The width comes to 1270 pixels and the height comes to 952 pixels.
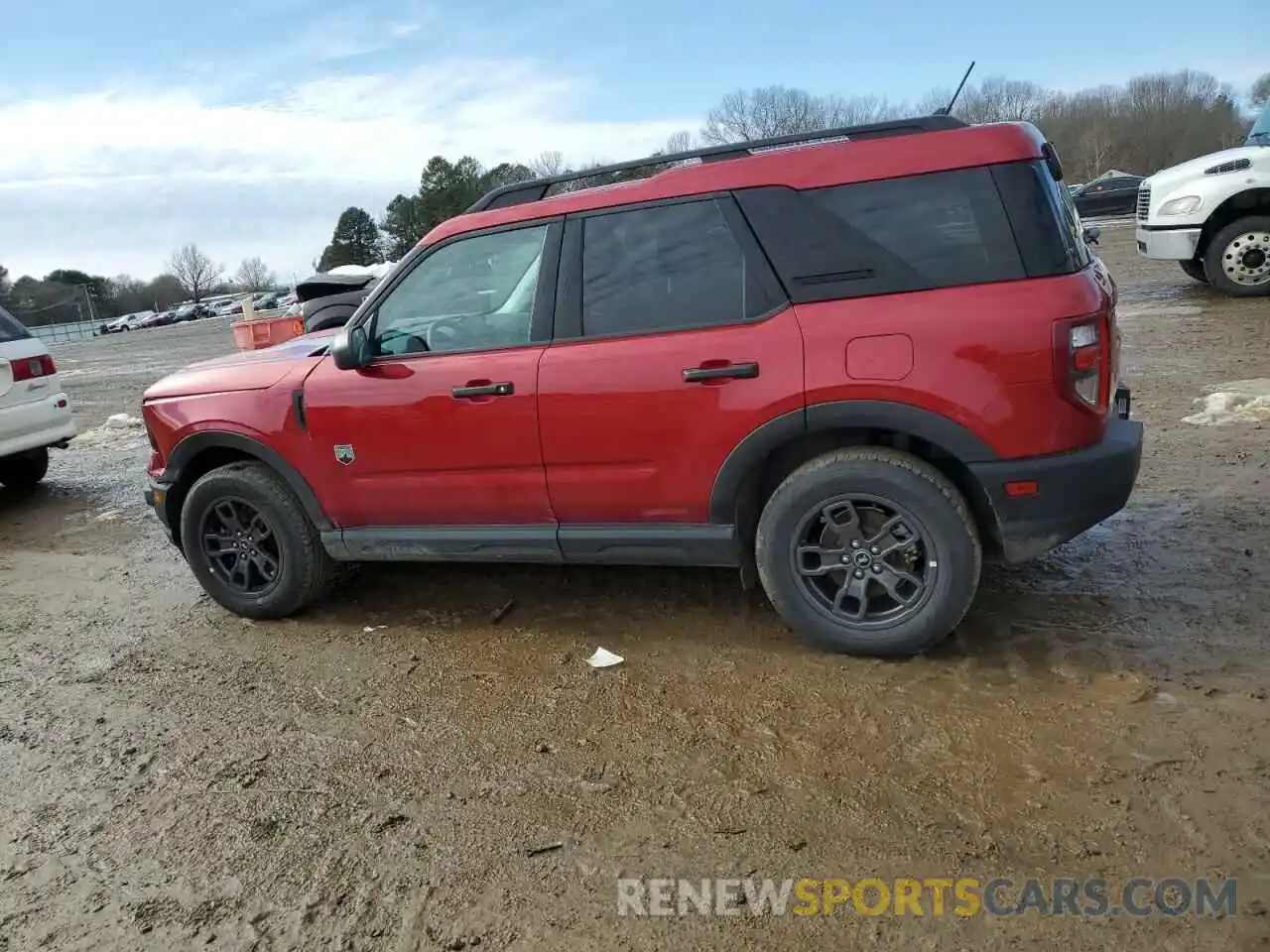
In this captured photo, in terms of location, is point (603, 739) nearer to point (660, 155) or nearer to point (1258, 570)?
point (660, 155)

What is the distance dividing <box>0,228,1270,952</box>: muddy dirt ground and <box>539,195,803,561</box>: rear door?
0.63 meters

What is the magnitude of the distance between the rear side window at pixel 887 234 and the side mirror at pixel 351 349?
5.90ft

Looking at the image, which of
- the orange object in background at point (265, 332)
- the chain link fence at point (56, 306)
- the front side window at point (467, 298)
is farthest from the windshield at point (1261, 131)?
the chain link fence at point (56, 306)

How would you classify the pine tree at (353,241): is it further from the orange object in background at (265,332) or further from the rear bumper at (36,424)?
the rear bumper at (36,424)

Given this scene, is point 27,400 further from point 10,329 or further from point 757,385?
point 757,385

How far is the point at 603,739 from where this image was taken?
3.29 m

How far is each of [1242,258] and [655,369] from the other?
1043 cm

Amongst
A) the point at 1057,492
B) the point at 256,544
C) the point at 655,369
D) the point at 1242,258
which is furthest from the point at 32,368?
the point at 1242,258

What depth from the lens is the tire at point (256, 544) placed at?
454 centimetres

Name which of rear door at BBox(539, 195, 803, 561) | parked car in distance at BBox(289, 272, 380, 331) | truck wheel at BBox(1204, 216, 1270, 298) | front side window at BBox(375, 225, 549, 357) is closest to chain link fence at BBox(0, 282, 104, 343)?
parked car in distance at BBox(289, 272, 380, 331)

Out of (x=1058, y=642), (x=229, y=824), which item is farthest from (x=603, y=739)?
(x=1058, y=642)

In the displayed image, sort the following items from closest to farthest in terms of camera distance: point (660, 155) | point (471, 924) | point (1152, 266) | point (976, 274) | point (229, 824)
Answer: point (471, 924), point (229, 824), point (976, 274), point (660, 155), point (1152, 266)

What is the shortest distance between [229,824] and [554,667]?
4.46 ft

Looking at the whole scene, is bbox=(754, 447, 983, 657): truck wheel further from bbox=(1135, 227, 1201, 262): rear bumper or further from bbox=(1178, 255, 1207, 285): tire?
bbox=(1178, 255, 1207, 285): tire
